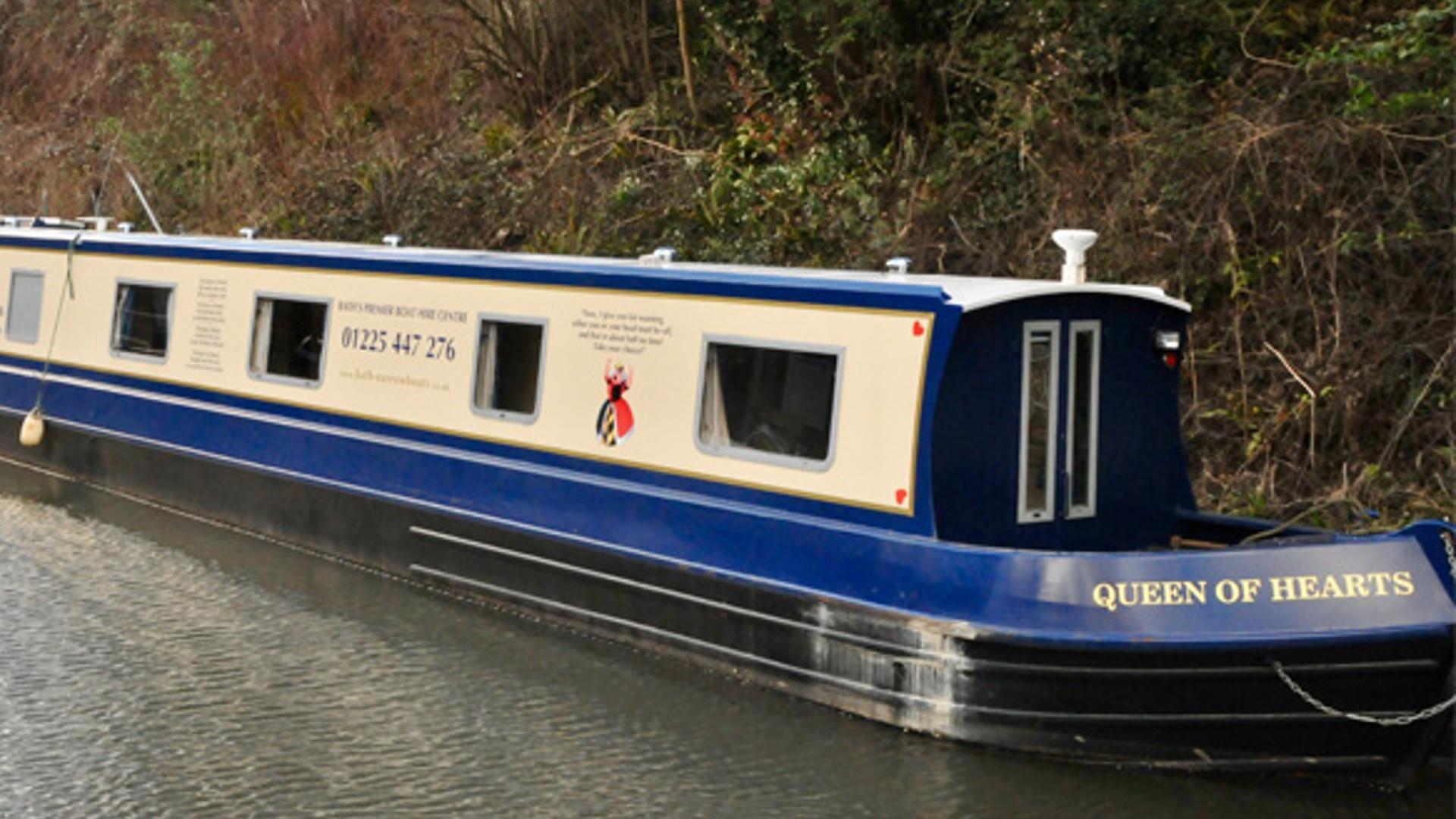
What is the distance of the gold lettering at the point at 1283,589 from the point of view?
260 inches

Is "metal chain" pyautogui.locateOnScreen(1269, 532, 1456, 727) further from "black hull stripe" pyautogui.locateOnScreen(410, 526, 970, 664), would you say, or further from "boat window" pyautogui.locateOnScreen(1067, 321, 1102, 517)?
"boat window" pyautogui.locateOnScreen(1067, 321, 1102, 517)

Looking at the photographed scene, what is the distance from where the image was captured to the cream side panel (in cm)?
765

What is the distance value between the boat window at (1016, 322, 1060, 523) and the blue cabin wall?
32 millimetres

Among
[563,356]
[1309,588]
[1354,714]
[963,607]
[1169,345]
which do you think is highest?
[1169,345]

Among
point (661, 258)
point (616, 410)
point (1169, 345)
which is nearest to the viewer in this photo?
point (1169, 345)

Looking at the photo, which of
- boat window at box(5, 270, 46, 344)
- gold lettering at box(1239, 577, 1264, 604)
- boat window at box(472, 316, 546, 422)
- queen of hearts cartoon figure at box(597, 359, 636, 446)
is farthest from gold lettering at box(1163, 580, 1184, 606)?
boat window at box(5, 270, 46, 344)

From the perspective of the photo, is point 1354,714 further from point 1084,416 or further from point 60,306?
point 60,306

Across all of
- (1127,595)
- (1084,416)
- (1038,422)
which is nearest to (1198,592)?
(1127,595)

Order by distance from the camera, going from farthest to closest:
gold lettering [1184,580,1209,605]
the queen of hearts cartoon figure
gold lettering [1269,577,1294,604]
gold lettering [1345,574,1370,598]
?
the queen of hearts cartoon figure < gold lettering [1184,580,1209,605] < gold lettering [1269,577,1294,604] < gold lettering [1345,574,1370,598]

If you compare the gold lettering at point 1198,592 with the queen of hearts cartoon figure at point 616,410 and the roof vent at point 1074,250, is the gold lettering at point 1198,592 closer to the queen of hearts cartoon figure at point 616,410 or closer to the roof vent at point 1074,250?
the roof vent at point 1074,250

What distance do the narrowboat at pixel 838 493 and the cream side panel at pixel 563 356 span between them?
→ 0.02m

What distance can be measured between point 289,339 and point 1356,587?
6.66m

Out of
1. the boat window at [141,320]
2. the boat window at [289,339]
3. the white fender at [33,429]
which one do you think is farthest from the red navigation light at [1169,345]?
the white fender at [33,429]

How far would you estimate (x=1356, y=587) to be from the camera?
6512 millimetres
